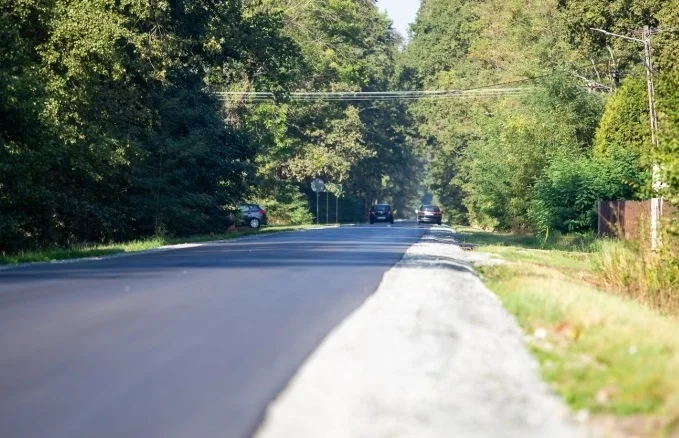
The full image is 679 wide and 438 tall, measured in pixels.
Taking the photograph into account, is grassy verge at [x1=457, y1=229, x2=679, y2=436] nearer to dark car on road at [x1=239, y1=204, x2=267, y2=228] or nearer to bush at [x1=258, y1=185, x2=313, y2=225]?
dark car on road at [x1=239, y1=204, x2=267, y2=228]

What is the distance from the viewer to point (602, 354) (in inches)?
431

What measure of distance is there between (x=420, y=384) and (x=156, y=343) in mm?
3725

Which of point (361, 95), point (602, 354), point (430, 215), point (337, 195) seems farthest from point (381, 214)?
point (602, 354)

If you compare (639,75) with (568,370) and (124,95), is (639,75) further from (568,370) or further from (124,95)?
(568,370)

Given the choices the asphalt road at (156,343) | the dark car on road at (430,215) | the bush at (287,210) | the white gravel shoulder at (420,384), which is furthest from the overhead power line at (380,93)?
the white gravel shoulder at (420,384)

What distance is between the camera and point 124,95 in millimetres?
44156

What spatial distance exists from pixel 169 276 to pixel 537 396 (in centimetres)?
→ 1364

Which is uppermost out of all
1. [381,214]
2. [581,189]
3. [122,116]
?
[122,116]

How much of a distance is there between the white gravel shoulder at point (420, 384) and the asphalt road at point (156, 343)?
343 millimetres

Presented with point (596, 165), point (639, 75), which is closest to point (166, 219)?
point (596, 165)

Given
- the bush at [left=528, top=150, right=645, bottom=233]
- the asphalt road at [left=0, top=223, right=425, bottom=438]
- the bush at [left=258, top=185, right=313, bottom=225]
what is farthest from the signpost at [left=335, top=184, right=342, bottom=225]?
the asphalt road at [left=0, top=223, right=425, bottom=438]

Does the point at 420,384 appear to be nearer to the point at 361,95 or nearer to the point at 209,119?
the point at 209,119

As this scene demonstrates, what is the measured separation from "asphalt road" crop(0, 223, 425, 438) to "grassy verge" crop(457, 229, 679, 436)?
7.69ft

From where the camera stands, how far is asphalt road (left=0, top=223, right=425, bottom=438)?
8570 millimetres
